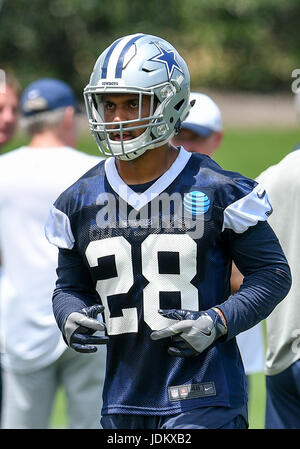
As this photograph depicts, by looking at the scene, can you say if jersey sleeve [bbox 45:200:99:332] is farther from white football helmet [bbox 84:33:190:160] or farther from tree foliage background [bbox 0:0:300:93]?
→ tree foliage background [bbox 0:0:300:93]

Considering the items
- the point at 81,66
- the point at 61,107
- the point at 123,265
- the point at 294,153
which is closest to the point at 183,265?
the point at 123,265

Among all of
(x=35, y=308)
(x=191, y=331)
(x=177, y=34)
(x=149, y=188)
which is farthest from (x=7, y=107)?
(x=177, y=34)

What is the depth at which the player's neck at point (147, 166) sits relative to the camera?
3332mm

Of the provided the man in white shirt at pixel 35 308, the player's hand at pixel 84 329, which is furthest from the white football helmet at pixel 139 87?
the man in white shirt at pixel 35 308

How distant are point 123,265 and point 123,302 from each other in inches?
5.3

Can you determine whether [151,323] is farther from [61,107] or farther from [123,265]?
[61,107]

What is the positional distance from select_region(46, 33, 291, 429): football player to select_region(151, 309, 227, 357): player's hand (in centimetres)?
4

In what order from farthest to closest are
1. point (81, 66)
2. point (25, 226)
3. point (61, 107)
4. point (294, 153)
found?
point (81, 66)
point (61, 107)
point (25, 226)
point (294, 153)

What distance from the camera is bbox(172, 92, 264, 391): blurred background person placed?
477cm

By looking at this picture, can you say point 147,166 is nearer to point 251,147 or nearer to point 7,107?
point 7,107

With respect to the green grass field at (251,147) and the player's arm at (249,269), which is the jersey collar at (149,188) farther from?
the green grass field at (251,147)

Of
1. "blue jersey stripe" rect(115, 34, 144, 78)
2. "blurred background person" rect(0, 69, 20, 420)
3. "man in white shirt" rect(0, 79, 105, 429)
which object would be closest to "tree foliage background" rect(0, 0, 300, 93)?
"blurred background person" rect(0, 69, 20, 420)

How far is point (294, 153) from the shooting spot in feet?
13.2

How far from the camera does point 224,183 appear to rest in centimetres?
321
